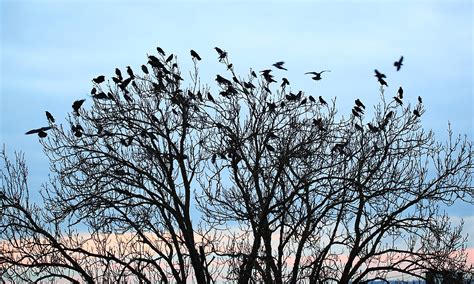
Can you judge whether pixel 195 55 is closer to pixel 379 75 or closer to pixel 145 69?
pixel 145 69

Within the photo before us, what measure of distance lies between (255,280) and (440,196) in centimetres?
516

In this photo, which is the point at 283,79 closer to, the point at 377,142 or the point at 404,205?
the point at 377,142

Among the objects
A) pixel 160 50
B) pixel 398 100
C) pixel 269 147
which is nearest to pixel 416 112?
pixel 398 100

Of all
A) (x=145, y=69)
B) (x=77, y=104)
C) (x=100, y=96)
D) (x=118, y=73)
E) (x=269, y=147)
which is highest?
(x=145, y=69)

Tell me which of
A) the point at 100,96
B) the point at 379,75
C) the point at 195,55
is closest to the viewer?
the point at 100,96

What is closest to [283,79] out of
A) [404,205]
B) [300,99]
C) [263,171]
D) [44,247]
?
[300,99]

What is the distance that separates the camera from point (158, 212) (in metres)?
20.4

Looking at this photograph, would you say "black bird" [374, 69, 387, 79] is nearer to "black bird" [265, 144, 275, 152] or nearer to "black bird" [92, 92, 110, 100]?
"black bird" [265, 144, 275, 152]

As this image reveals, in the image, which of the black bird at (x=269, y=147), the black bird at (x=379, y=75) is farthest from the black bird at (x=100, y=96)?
the black bird at (x=379, y=75)

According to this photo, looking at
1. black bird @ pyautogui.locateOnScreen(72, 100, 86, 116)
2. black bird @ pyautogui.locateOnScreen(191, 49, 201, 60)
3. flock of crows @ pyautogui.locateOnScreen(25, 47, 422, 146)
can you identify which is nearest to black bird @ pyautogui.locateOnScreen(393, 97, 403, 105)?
flock of crows @ pyautogui.locateOnScreen(25, 47, 422, 146)

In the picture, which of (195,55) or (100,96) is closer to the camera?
(100,96)

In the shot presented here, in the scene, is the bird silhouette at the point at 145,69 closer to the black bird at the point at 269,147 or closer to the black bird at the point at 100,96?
the black bird at the point at 100,96

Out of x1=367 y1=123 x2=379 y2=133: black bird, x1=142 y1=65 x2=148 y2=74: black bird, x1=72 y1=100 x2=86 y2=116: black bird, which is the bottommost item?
x1=367 y1=123 x2=379 y2=133: black bird

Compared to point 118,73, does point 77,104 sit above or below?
below
